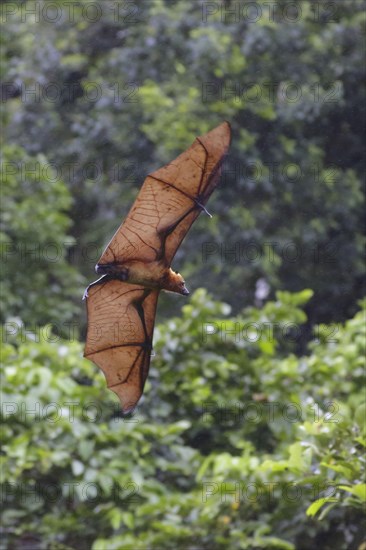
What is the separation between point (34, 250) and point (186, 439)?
8.96 ft

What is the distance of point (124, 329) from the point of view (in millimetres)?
2523

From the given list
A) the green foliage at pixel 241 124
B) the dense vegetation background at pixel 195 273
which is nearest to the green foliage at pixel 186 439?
the dense vegetation background at pixel 195 273

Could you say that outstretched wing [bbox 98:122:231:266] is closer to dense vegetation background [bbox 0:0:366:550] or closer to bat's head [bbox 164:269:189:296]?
bat's head [bbox 164:269:189:296]

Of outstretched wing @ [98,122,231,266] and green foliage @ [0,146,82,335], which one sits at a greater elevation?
green foliage @ [0,146,82,335]

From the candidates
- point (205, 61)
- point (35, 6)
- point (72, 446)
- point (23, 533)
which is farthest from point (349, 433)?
point (35, 6)

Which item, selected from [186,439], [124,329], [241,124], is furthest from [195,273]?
[124,329]

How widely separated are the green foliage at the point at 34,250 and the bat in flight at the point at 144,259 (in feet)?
13.3

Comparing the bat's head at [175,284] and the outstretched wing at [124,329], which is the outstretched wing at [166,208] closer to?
the bat's head at [175,284]

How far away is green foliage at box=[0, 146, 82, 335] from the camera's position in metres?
6.73

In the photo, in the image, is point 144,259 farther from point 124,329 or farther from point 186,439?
point 186,439

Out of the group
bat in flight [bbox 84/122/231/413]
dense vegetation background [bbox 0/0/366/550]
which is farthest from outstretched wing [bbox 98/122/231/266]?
dense vegetation background [bbox 0/0/366/550]

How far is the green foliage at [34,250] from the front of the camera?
6.73m

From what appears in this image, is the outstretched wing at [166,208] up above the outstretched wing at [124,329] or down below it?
above

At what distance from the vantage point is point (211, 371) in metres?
4.54
